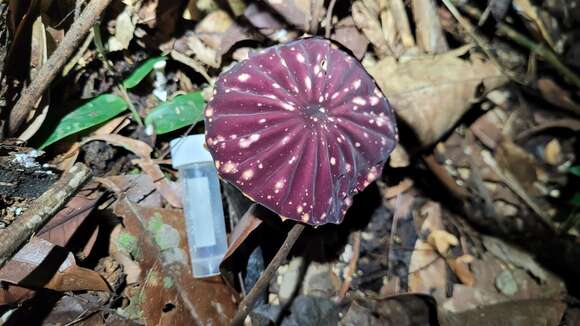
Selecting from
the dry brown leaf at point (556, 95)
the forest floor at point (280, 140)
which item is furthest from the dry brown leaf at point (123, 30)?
the dry brown leaf at point (556, 95)

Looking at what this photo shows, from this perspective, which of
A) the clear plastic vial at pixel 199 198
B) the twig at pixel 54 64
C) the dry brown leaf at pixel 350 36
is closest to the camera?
the twig at pixel 54 64

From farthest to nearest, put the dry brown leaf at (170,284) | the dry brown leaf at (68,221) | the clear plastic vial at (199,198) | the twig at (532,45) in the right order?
the twig at (532,45), the clear plastic vial at (199,198), the dry brown leaf at (170,284), the dry brown leaf at (68,221)

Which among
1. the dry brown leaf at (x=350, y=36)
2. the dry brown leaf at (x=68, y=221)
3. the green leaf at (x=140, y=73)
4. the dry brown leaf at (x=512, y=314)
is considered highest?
the dry brown leaf at (x=350, y=36)

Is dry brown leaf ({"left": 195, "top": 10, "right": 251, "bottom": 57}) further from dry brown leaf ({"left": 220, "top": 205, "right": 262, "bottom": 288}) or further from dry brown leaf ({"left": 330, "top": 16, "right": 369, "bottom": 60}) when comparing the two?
dry brown leaf ({"left": 220, "top": 205, "right": 262, "bottom": 288})

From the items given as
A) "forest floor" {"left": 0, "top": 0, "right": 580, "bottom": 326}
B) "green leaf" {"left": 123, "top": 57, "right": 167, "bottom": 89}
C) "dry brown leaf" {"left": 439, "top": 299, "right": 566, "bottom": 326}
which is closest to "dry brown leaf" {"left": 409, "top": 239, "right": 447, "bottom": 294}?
"forest floor" {"left": 0, "top": 0, "right": 580, "bottom": 326}

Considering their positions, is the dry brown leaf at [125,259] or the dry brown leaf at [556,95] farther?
the dry brown leaf at [556,95]

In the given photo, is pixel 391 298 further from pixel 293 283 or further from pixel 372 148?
pixel 372 148

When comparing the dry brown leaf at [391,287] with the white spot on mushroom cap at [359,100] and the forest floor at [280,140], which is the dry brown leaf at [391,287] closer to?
the forest floor at [280,140]
